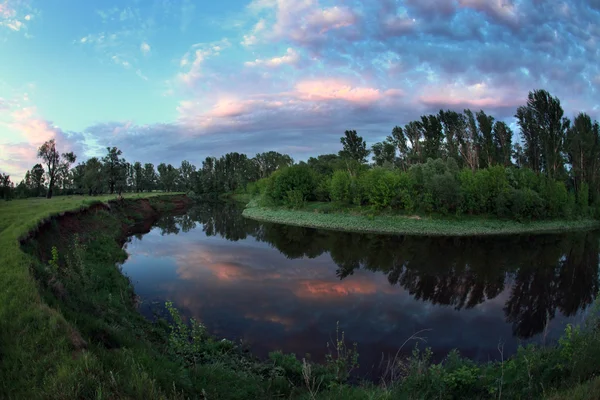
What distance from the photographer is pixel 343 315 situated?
1569 centimetres

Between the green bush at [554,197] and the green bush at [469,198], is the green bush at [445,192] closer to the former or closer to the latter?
the green bush at [469,198]

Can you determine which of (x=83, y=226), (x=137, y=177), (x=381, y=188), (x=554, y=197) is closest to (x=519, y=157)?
(x=554, y=197)

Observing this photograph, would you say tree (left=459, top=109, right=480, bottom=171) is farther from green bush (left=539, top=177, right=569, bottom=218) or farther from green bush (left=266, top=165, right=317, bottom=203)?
green bush (left=266, top=165, right=317, bottom=203)

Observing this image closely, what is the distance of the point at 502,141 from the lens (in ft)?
199

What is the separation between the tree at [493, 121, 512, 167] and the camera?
6018 centimetres

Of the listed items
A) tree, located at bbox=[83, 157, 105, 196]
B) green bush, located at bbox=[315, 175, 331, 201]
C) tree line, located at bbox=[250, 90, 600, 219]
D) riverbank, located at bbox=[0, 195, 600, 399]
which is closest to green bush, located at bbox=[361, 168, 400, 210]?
tree line, located at bbox=[250, 90, 600, 219]

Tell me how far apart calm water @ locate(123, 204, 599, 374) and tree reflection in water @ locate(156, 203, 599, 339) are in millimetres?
96

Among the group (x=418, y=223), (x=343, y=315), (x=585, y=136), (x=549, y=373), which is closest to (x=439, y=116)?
(x=585, y=136)

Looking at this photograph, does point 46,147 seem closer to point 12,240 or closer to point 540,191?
point 12,240

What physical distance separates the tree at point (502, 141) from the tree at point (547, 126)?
4.04 meters

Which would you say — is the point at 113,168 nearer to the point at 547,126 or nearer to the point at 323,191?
the point at 323,191

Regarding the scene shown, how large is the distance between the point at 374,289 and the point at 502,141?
181 ft

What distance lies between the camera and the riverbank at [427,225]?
137 ft

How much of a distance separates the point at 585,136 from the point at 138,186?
137 metres
